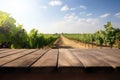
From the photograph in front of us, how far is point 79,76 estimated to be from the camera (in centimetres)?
217

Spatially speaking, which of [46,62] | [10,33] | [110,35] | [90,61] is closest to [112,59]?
[90,61]

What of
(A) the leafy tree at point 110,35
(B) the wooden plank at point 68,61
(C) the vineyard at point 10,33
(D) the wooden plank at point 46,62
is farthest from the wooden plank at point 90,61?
(A) the leafy tree at point 110,35

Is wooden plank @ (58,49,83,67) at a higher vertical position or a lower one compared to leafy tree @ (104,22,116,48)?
lower

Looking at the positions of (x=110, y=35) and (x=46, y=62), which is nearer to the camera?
(x=46, y=62)

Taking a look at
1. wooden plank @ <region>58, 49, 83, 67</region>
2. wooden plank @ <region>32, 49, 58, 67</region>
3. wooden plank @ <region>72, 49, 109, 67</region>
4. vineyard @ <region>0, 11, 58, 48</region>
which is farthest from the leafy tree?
wooden plank @ <region>32, 49, 58, 67</region>

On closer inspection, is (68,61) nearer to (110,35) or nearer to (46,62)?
(46,62)

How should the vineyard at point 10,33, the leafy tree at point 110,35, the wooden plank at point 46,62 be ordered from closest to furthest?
the wooden plank at point 46,62, the vineyard at point 10,33, the leafy tree at point 110,35

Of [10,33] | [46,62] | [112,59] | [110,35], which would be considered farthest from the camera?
[110,35]

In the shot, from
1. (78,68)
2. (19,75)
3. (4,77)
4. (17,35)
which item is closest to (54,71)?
(78,68)

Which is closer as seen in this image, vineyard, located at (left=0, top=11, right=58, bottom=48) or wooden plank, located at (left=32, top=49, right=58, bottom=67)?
wooden plank, located at (left=32, top=49, right=58, bottom=67)

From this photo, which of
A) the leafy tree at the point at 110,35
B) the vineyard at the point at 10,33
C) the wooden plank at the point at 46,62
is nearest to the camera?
the wooden plank at the point at 46,62

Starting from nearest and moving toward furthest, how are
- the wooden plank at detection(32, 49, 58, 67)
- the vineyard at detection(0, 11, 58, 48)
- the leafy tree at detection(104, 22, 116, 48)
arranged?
the wooden plank at detection(32, 49, 58, 67) < the vineyard at detection(0, 11, 58, 48) < the leafy tree at detection(104, 22, 116, 48)

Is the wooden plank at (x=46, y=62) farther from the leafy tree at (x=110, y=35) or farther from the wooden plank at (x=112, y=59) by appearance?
the leafy tree at (x=110, y=35)

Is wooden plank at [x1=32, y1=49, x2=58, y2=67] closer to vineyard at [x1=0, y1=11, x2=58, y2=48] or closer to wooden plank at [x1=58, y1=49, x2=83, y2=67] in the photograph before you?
wooden plank at [x1=58, y1=49, x2=83, y2=67]
